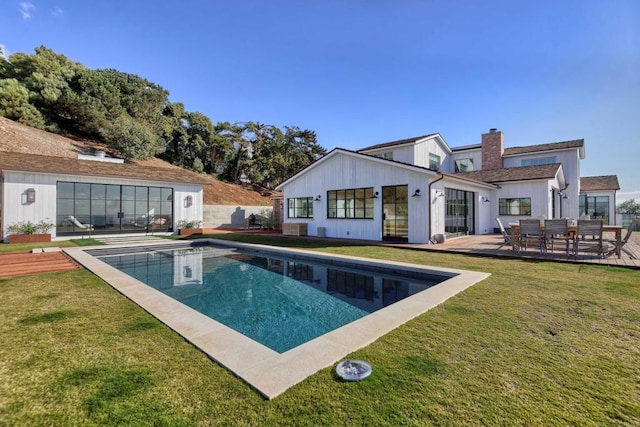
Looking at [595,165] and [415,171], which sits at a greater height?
[595,165]

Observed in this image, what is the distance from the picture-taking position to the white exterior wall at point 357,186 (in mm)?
13406

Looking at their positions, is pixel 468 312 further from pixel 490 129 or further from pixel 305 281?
pixel 490 129

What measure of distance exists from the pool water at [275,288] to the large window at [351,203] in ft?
19.3

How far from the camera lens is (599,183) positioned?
2612cm

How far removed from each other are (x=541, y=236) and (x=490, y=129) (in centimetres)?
1748

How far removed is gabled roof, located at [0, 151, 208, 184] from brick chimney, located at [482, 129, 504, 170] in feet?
70.9

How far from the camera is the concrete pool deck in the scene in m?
2.70

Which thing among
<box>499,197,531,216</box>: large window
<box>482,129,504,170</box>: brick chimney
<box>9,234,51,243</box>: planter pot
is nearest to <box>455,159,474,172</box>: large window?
<box>482,129,504,170</box>: brick chimney

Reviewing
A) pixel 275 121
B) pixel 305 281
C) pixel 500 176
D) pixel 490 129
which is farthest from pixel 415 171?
pixel 275 121

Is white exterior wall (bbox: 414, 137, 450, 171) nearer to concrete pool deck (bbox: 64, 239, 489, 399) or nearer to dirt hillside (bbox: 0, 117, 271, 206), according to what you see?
dirt hillside (bbox: 0, 117, 271, 206)

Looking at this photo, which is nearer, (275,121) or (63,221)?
(63,221)

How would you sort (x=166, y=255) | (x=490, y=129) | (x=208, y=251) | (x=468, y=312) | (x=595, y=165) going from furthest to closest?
(x=595, y=165)
(x=490, y=129)
(x=208, y=251)
(x=166, y=255)
(x=468, y=312)

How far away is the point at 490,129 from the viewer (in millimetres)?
23734

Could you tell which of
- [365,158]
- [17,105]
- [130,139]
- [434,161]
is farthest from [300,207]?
[17,105]
